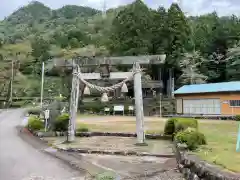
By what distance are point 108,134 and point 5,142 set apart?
4.87 meters

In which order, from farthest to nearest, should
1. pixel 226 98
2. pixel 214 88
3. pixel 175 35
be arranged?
pixel 175 35, pixel 214 88, pixel 226 98

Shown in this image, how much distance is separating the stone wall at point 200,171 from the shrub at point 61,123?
375 inches

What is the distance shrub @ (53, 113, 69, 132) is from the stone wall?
31.3 ft

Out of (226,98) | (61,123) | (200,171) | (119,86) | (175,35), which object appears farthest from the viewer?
(175,35)

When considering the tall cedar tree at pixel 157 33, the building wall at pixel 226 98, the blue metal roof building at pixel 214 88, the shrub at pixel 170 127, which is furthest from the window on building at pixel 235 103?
the shrub at pixel 170 127

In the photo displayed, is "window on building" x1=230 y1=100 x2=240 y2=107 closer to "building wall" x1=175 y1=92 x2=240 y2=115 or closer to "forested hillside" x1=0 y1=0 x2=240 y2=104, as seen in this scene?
"building wall" x1=175 y1=92 x2=240 y2=115

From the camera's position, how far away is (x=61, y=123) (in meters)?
16.2

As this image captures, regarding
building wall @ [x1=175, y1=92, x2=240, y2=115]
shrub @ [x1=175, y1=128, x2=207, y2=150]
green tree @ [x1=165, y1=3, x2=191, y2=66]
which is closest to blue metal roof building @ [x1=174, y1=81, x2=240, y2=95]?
Result: building wall @ [x1=175, y1=92, x2=240, y2=115]

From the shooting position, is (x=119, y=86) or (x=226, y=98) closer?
(x=119, y=86)

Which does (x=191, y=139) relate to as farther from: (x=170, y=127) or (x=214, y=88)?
(x=214, y=88)

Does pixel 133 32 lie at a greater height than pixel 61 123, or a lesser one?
greater

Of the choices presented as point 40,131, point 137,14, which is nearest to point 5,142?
point 40,131

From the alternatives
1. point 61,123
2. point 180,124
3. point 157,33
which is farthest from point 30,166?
point 157,33

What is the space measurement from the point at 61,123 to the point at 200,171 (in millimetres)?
11204
